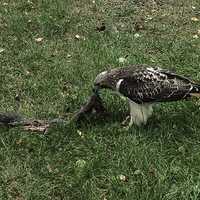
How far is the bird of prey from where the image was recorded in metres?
7.07

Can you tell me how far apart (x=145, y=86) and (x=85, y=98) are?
1505 millimetres

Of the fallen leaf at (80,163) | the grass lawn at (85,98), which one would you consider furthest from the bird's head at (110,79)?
the fallen leaf at (80,163)

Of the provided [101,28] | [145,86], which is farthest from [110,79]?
[101,28]

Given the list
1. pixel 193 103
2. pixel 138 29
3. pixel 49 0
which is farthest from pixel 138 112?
pixel 49 0

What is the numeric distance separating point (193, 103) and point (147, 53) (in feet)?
7.89

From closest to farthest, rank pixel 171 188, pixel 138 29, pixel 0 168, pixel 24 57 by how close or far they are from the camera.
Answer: pixel 171 188, pixel 0 168, pixel 24 57, pixel 138 29

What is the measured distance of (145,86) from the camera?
280 inches

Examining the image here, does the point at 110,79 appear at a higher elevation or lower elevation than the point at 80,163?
higher

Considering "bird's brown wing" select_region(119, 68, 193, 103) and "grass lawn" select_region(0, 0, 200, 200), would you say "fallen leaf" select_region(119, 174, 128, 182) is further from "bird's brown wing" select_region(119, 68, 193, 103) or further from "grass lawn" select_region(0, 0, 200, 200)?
"bird's brown wing" select_region(119, 68, 193, 103)

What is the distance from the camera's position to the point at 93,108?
25.2ft

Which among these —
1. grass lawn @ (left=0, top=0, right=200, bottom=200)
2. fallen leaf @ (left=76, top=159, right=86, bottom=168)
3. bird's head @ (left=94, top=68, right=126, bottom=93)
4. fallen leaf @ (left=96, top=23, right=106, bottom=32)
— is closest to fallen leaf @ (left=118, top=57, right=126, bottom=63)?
grass lawn @ (left=0, top=0, right=200, bottom=200)

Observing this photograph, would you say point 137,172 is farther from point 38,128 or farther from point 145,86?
point 38,128

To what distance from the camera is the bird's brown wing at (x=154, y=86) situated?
7062 mm

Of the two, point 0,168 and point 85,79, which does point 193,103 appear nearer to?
point 85,79
